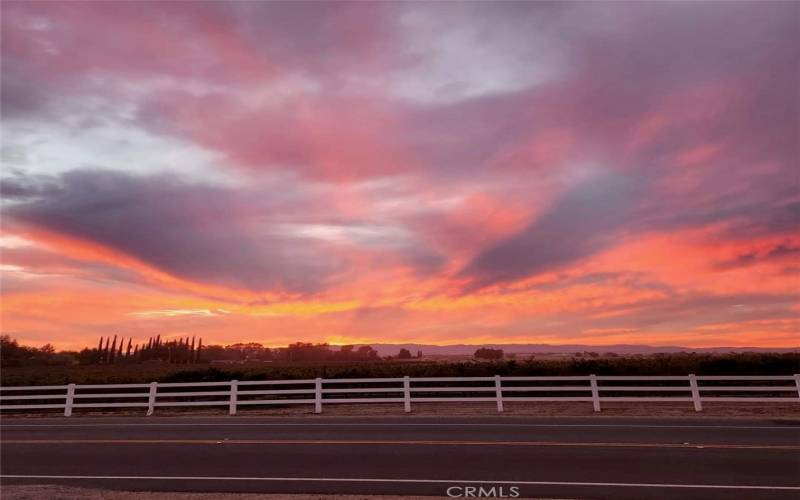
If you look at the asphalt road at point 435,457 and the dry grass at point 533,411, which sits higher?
the dry grass at point 533,411

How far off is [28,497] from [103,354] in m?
130

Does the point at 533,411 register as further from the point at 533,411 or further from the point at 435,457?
the point at 435,457

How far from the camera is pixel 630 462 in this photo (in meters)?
12.1

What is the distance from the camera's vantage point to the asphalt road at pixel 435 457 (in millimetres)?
10594

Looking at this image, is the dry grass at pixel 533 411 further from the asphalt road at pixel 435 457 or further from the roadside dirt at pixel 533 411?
the asphalt road at pixel 435 457

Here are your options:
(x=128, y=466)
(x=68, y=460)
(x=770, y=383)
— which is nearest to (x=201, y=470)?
(x=128, y=466)

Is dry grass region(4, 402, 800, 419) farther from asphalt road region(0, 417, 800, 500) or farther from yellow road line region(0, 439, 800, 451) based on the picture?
yellow road line region(0, 439, 800, 451)

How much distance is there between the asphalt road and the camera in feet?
34.8

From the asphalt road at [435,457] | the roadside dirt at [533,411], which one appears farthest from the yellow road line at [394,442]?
the roadside dirt at [533,411]

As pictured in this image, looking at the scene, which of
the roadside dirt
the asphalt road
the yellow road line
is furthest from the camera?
the roadside dirt

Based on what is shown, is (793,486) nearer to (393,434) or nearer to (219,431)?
(393,434)

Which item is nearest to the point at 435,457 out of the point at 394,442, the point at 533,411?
the point at 394,442

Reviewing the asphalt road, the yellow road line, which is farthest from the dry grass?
the yellow road line

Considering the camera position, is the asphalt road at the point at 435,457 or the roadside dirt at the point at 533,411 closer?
the asphalt road at the point at 435,457
